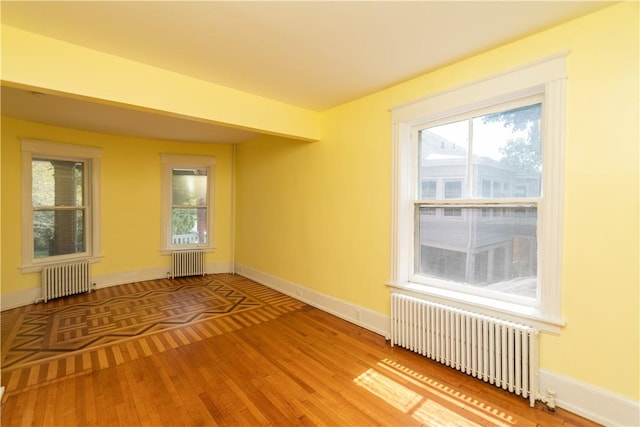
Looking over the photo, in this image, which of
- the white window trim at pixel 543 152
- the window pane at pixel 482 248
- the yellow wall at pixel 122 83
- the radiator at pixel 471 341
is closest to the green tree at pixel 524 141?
the white window trim at pixel 543 152

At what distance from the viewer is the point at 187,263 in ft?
18.3

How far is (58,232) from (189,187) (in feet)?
6.93

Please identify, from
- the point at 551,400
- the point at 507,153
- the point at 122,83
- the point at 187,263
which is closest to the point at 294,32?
the point at 122,83

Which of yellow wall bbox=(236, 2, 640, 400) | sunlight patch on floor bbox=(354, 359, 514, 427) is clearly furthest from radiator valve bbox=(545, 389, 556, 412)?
sunlight patch on floor bbox=(354, 359, 514, 427)

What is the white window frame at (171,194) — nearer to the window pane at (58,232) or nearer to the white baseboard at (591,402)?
the window pane at (58,232)

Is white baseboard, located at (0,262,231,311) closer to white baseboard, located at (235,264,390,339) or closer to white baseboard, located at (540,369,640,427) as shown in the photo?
white baseboard, located at (235,264,390,339)

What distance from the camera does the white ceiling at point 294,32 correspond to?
1805 millimetres

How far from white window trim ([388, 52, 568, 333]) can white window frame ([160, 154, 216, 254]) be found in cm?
411

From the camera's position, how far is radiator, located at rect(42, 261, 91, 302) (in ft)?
13.8

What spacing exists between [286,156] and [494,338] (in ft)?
11.5

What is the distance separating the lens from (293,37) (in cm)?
212

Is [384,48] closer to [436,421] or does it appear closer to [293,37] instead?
[293,37]

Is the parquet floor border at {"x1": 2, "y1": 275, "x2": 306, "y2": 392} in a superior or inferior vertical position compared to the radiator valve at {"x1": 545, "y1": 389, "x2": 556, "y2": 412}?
inferior

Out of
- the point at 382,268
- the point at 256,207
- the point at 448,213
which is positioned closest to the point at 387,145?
the point at 448,213
